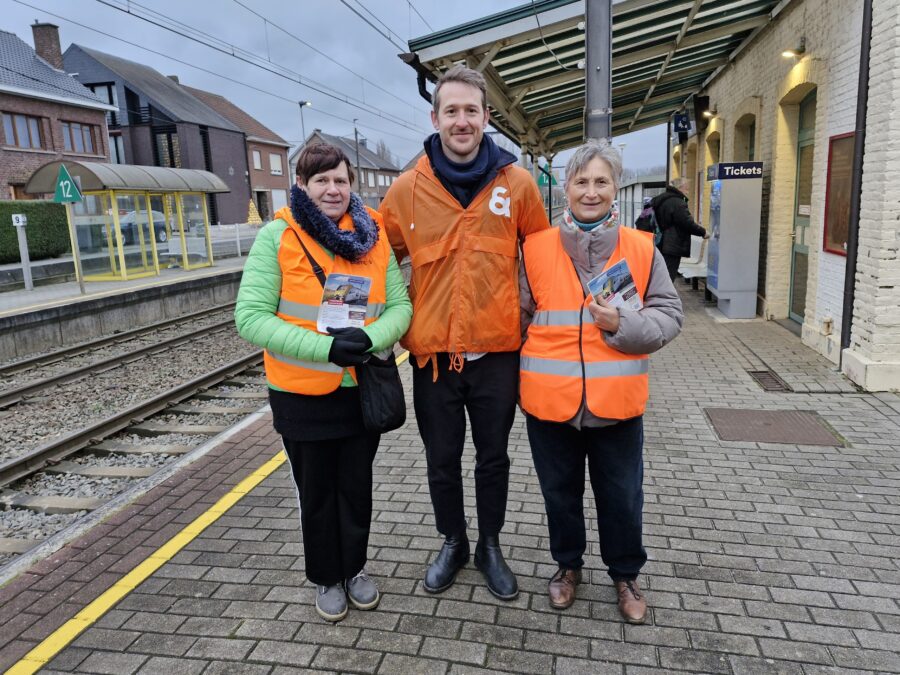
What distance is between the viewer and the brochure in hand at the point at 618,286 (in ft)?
8.99

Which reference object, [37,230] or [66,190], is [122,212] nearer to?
[66,190]

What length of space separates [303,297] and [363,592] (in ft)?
4.57

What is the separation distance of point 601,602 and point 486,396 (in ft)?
3.53

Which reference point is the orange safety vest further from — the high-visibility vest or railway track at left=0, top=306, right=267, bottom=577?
railway track at left=0, top=306, right=267, bottom=577

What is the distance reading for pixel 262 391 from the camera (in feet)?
25.3

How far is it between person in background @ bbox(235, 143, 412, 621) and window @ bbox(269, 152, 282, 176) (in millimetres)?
55218

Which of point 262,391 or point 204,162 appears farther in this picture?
point 204,162

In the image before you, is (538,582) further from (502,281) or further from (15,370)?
(15,370)

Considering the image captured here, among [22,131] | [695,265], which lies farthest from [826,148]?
[22,131]

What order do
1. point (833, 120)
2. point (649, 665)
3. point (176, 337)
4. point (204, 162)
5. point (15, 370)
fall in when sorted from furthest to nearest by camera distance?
point (204, 162) → point (176, 337) → point (15, 370) → point (833, 120) → point (649, 665)

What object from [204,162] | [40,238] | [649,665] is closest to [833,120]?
[649,665]

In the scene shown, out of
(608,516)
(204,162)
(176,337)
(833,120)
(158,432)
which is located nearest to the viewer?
(608,516)

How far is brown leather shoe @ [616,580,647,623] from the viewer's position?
2926mm

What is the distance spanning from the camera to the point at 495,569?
321 centimetres
